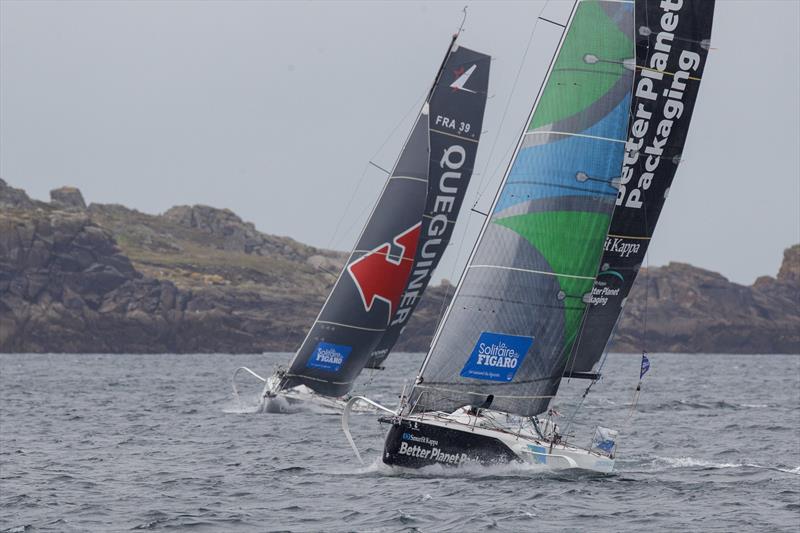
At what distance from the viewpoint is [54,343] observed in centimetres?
11688

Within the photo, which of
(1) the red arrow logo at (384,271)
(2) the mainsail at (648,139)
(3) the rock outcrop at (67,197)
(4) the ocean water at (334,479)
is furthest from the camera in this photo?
(3) the rock outcrop at (67,197)

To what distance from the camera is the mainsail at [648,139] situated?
24344 mm

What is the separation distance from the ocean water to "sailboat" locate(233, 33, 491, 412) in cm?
130

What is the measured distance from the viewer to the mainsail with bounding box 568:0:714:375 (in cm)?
2434

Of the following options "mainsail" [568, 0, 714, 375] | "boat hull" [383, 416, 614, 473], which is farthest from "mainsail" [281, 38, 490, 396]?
"boat hull" [383, 416, 614, 473]

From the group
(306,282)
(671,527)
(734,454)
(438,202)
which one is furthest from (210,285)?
(671,527)

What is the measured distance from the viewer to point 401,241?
37.4m

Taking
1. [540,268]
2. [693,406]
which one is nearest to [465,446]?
[540,268]

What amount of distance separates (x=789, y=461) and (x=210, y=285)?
11949 cm

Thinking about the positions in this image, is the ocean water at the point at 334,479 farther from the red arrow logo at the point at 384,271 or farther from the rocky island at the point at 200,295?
the rocky island at the point at 200,295

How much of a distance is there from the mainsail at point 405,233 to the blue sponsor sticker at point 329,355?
0.10ft

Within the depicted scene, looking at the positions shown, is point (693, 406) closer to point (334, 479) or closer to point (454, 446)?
point (454, 446)

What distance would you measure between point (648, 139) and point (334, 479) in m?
9.35

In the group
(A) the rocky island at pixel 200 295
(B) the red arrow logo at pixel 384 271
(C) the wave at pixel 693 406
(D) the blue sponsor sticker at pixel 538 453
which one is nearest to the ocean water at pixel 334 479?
(D) the blue sponsor sticker at pixel 538 453
